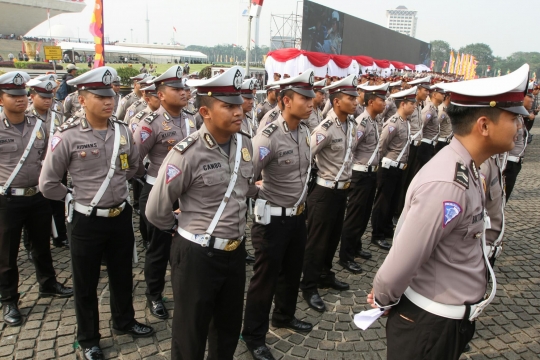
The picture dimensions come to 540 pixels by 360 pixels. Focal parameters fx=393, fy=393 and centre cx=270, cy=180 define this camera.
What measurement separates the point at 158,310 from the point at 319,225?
6.49 feet

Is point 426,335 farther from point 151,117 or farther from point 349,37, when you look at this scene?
point 349,37

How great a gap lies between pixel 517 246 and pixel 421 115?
9.50 feet

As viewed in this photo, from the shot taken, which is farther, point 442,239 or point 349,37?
point 349,37

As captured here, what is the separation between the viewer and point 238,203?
2.86 meters

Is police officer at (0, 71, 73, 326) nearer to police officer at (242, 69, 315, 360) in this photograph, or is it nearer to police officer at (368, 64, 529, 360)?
police officer at (242, 69, 315, 360)

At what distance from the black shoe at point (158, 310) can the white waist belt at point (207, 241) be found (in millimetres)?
1785

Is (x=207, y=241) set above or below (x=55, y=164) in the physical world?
below

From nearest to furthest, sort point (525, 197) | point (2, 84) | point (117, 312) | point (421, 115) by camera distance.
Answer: point (117, 312) < point (2, 84) < point (421, 115) < point (525, 197)

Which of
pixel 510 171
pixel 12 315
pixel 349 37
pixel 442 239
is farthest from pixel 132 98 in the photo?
pixel 349 37

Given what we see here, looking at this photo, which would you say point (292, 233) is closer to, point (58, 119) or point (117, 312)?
point (117, 312)

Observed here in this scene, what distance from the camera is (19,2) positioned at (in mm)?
64188

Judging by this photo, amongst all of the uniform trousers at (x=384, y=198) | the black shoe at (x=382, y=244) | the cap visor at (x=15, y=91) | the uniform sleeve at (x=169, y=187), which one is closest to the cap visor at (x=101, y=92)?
the uniform sleeve at (x=169, y=187)

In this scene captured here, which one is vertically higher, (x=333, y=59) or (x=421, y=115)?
(x=333, y=59)

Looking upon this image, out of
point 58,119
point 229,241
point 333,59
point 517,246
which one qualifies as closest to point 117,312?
point 229,241
